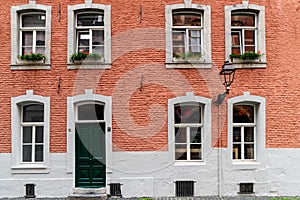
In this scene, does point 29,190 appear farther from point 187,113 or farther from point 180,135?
point 187,113

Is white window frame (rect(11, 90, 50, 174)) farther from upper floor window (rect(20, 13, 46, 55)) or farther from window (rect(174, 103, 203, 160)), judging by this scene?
window (rect(174, 103, 203, 160))

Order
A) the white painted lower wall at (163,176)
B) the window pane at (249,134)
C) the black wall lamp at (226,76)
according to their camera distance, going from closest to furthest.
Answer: the black wall lamp at (226,76) < the white painted lower wall at (163,176) < the window pane at (249,134)

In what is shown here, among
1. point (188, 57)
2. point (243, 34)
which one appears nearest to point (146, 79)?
point (188, 57)

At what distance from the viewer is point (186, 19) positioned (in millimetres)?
11234

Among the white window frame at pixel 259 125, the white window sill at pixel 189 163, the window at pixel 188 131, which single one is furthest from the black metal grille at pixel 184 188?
the white window frame at pixel 259 125

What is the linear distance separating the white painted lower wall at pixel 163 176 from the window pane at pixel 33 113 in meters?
1.36

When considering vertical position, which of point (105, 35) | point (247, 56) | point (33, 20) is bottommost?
point (247, 56)

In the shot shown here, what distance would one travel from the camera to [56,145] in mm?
10773

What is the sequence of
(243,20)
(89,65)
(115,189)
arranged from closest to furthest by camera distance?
(115,189) → (89,65) → (243,20)

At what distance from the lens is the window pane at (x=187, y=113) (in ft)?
36.2

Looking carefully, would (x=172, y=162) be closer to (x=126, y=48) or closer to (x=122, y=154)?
(x=122, y=154)

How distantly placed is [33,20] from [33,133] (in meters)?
3.92

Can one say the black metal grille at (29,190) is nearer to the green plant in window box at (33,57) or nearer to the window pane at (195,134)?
the green plant in window box at (33,57)

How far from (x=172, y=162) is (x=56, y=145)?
12.8 ft
